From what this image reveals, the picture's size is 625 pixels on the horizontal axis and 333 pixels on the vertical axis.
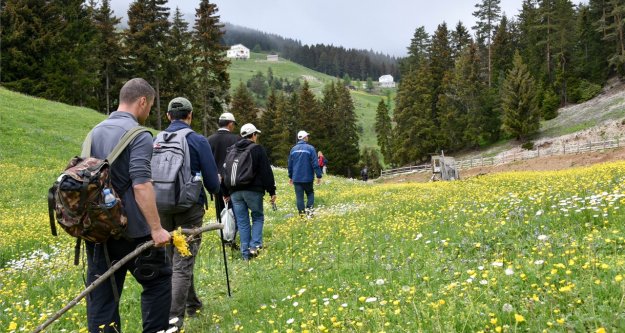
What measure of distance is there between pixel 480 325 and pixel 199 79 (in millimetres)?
48138

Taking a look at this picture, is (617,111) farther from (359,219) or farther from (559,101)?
(359,219)

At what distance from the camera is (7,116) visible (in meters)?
25.8

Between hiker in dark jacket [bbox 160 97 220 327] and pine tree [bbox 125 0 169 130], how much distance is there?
4238cm

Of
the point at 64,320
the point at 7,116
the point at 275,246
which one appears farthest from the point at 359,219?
the point at 7,116

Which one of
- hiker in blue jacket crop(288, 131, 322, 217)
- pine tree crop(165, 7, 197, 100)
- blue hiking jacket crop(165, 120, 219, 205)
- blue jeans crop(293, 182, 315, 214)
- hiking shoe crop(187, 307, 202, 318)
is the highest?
pine tree crop(165, 7, 197, 100)

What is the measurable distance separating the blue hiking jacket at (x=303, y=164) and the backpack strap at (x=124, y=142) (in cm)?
767

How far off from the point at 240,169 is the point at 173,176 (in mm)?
3213

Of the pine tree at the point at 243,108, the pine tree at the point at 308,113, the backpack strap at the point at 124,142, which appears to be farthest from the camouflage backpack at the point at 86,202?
the pine tree at the point at 243,108

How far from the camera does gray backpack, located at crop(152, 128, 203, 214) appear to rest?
15.5 feet

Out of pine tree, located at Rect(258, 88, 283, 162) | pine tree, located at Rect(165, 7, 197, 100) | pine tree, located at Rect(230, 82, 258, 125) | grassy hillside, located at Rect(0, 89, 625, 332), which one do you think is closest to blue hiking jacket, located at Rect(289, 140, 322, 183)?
grassy hillside, located at Rect(0, 89, 625, 332)

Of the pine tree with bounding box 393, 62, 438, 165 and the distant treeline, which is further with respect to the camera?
the pine tree with bounding box 393, 62, 438, 165

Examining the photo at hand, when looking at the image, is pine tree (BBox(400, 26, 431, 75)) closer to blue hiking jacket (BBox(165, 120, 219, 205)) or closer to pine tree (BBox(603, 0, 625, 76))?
pine tree (BBox(603, 0, 625, 76))

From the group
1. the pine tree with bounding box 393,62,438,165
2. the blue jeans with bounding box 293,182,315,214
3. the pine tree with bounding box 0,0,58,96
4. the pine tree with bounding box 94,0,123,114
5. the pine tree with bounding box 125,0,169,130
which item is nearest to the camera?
the blue jeans with bounding box 293,182,315,214

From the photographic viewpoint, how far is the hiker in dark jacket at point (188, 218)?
500cm
